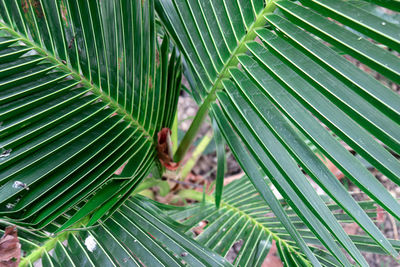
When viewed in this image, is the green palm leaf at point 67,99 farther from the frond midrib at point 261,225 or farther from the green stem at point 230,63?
the frond midrib at point 261,225

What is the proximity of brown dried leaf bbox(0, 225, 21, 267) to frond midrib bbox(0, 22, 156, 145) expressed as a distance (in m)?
0.30

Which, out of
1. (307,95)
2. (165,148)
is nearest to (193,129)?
(165,148)

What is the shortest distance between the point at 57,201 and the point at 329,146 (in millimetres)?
494

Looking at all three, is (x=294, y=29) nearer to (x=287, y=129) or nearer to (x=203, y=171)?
(x=287, y=129)

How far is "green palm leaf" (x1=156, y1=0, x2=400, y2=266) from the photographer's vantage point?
1.49 ft

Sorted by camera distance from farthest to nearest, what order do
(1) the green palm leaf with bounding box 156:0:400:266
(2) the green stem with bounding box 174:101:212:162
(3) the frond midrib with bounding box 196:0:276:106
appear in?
(2) the green stem with bounding box 174:101:212:162 → (3) the frond midrib with bounding box 196:0:276:106 → (1) the green palm leaf with bounding box 156:0:400:266

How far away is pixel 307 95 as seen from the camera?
1.64 feet

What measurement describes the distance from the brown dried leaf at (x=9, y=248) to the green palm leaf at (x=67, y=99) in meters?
0.03

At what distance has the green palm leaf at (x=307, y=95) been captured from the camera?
453 millimetres

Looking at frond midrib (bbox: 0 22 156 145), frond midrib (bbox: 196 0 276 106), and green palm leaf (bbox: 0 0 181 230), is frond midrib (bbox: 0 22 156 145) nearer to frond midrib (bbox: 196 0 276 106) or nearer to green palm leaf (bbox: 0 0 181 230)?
green palm leaf (bbox: 0 0 181 230)

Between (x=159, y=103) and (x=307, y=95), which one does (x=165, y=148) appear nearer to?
(x=159, y=103)

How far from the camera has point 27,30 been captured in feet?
2.04

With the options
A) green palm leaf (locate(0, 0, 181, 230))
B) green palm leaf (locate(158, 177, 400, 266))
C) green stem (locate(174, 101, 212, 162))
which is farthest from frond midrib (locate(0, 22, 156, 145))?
green palm leaf (locate(158, 177, 400, 266))

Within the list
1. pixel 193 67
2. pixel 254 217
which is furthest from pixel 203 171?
pixel 193 67
